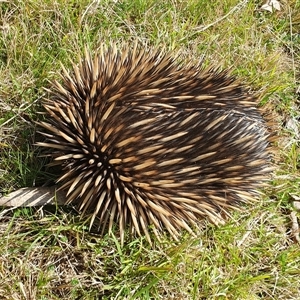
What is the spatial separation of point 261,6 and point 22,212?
1.89 meters

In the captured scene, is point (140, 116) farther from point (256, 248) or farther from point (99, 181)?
point (256, 248)

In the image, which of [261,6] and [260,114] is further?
[261,6]

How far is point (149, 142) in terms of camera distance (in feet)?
7.01

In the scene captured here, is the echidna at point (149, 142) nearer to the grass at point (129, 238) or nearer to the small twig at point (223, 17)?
the grass at point (129, 238)

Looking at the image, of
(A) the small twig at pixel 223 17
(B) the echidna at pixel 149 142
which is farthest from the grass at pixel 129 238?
(B) the echidna at pixel 149 142

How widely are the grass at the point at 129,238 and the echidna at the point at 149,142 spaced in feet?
0.46

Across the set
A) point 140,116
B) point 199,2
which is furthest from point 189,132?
point 199,2

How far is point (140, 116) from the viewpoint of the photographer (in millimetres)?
2150

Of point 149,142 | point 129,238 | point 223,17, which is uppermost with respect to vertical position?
point 223,17

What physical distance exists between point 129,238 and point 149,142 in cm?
49

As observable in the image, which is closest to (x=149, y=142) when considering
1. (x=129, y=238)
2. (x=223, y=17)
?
(x=129, y=238)

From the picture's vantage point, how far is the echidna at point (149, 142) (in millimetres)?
2148

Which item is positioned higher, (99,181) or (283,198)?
(283,198)

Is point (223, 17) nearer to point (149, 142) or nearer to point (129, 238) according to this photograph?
point (149, 142)
